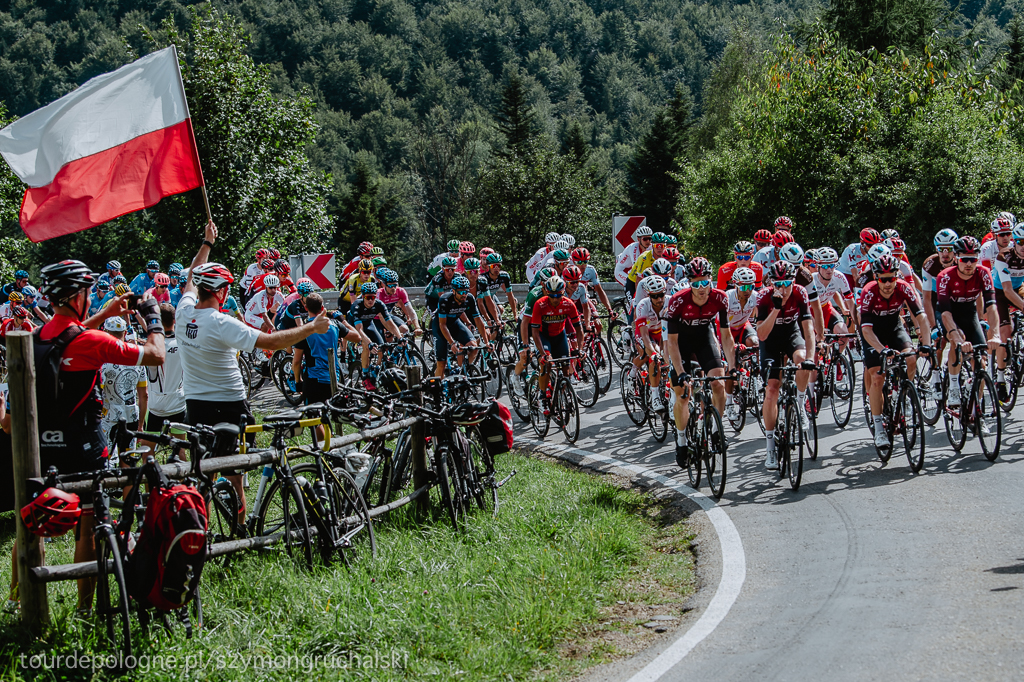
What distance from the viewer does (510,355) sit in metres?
15.4

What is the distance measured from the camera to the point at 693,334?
32.7ft

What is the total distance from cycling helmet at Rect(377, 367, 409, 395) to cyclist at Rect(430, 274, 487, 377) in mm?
4729

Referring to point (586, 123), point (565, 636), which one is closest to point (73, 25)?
point (586, 123)

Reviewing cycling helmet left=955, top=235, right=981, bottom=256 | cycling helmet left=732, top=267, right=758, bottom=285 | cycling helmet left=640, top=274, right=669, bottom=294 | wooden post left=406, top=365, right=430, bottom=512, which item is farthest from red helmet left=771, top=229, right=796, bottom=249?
wooden post left=406, top=365, right=430, bottom=512

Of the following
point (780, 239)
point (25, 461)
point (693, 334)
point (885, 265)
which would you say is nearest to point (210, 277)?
point (25, 461)

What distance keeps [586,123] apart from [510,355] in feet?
405

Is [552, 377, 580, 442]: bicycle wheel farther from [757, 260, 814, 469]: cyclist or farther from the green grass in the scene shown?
the green grass

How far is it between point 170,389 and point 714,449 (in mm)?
5540

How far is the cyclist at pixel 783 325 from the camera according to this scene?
955 cm

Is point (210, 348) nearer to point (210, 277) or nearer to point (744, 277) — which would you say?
point (210, 277)

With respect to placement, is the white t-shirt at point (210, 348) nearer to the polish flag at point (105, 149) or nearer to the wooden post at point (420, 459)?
the polish flag at point (105, 149)

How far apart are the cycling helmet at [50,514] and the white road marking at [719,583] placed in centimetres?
312

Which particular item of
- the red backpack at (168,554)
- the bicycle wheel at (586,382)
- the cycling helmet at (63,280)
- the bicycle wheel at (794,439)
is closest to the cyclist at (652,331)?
the bicycle wheel at (586,382)

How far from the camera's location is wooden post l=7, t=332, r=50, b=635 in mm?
5227
